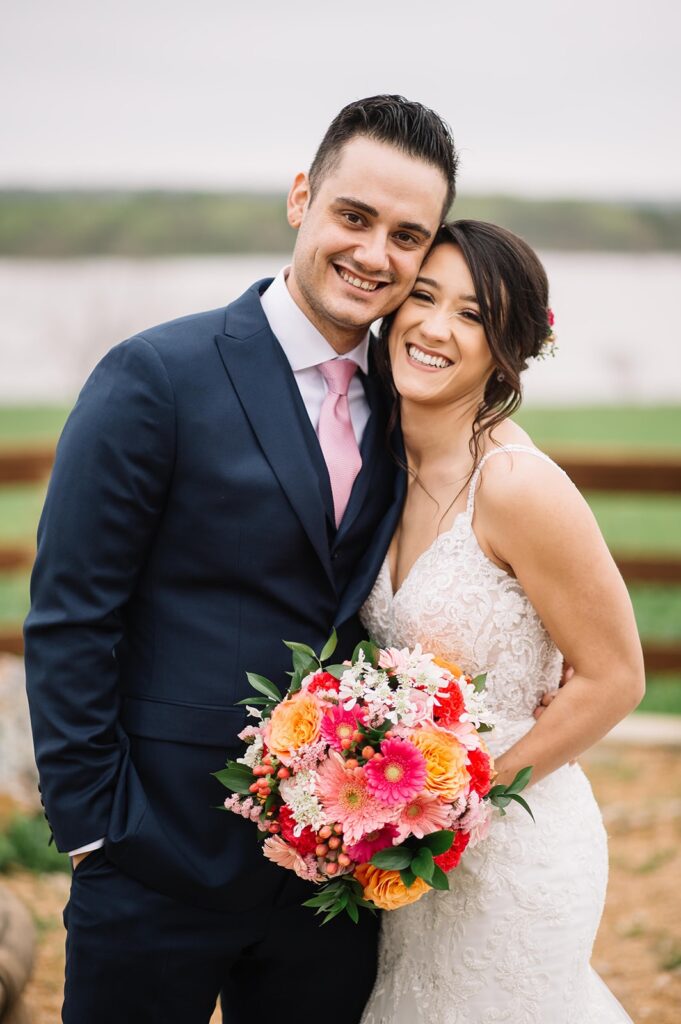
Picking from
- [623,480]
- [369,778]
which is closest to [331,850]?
[369,778]

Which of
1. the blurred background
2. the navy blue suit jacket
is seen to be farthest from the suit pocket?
the blurred background

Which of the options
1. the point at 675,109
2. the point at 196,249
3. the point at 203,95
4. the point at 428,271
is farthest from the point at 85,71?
the point at 428,271

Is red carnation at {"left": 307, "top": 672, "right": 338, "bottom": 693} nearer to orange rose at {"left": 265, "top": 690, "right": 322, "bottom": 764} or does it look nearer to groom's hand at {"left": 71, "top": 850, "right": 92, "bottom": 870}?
orange rose at {"left": 265, "top": 690, "right": 322, "bottom": 764}

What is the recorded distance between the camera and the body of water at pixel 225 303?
20266 mm

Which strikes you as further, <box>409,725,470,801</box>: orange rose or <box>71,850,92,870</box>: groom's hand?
<box>71,850,92,870</box>: groom's hand

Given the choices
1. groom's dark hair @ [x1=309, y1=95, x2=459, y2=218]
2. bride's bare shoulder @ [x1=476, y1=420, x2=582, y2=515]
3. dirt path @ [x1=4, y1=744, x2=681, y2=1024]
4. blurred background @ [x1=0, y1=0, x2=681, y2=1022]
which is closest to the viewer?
bride's bare shoulder @ [x1=476, y1=420, x2=582, y2=515]

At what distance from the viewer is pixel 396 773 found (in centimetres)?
216

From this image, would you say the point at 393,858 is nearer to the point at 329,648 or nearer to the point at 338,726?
the point at 338,726

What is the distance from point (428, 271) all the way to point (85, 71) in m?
20.8

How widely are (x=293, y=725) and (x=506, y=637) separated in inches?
28.8

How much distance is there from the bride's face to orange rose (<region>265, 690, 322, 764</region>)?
951mm

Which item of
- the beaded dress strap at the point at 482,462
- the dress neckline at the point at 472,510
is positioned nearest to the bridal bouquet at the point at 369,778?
the dress neckline at the point at 472,510

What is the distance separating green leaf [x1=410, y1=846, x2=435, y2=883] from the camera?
217 centimetres

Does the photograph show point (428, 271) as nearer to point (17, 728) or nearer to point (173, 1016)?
point (173, 1016)
